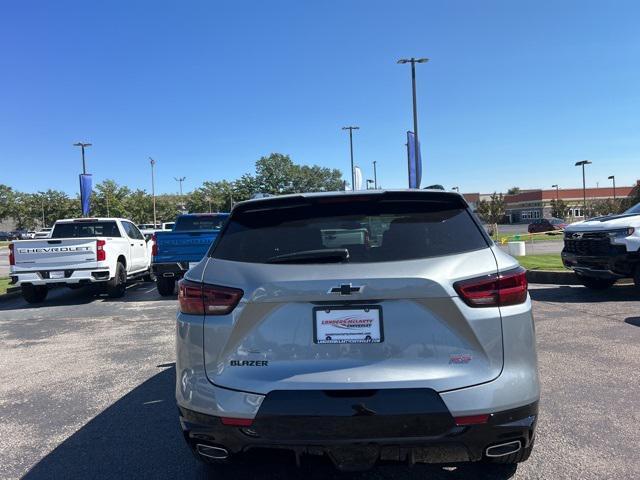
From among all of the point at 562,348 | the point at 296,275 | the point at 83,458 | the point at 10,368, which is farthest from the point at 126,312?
the point at 296,275

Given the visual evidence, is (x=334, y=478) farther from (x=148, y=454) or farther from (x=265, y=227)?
(x=265, y=227)

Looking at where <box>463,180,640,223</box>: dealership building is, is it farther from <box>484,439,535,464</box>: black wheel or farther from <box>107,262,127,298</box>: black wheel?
<box>484,439,535,464</box>: black wheel

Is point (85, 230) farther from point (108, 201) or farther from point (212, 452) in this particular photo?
point (108, 201)

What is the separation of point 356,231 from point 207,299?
2.92 feet

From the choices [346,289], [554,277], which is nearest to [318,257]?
[346,289]

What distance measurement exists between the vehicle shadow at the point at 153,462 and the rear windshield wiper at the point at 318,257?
1.00 metres

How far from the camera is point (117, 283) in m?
12.4

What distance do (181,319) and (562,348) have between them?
5075mm

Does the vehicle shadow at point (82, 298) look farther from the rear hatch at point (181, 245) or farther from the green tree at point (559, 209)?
the green tree at point (559, 209)

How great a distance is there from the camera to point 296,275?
271 centimetres

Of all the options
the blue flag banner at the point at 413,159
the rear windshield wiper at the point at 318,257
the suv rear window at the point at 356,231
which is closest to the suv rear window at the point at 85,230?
the suv rear window at the point at 356,231

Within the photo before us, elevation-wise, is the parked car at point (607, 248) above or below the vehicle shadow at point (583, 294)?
above

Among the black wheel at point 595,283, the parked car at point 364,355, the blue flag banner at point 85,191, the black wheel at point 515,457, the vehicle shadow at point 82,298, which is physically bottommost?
the vehicle shadow at point 82,298

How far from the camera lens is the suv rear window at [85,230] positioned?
44.2 feet
